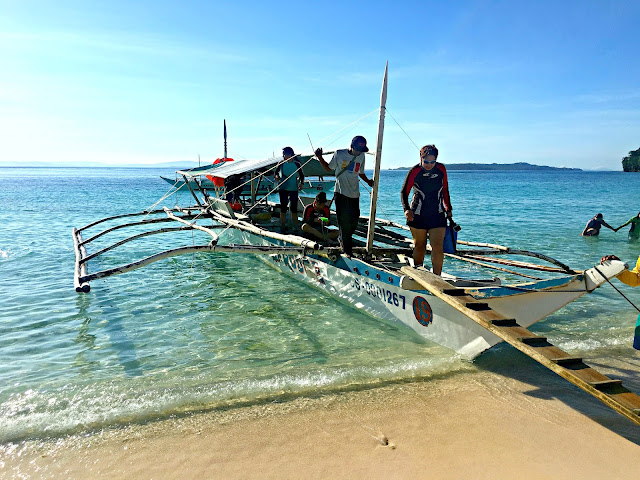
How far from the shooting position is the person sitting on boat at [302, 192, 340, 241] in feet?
26.2

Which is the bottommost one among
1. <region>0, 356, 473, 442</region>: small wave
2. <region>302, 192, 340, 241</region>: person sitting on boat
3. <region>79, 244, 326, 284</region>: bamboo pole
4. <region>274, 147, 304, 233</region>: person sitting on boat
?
<region>0, 356, 473, 442</region>: small wave

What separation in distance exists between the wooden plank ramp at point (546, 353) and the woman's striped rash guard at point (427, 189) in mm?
1100

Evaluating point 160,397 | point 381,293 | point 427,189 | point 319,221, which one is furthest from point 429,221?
point 160,397

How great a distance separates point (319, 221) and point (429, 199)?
2.80m

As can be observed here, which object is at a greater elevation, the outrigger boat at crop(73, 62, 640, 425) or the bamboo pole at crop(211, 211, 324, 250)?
the bamboo pole at crop(211, 211, 324, 250)

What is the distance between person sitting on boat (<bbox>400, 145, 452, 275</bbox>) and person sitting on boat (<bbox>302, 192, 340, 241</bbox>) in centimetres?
231

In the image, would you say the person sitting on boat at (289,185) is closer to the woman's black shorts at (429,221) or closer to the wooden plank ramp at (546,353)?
the woman's black shorts at (429,221)

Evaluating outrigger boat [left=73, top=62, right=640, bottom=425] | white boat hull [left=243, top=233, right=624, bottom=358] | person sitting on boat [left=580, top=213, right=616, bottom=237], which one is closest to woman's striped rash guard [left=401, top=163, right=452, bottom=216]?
outrigger boat [left=73, top=62, right=640, bottom=425]

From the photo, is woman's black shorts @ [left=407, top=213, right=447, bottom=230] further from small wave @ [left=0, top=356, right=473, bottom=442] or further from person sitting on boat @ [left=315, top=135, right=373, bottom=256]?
small wave @ [left=0, top=356, right=473, bottom=442]

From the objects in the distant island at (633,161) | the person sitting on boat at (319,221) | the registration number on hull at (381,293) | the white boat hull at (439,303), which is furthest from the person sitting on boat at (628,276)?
the distant island at (633,161)

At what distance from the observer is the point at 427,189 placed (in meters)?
5.74

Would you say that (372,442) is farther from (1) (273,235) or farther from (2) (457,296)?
(1) (273,235)

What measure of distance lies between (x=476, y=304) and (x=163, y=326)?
4.89 metres

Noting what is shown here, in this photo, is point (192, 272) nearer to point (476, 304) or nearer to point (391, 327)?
point (391, 327)
